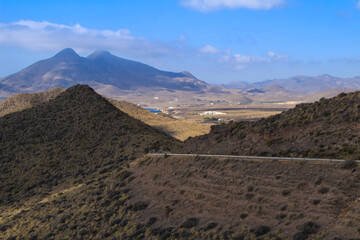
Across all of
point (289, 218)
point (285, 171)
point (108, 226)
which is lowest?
point (108, 226)

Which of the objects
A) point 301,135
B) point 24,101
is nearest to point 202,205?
point 301,135

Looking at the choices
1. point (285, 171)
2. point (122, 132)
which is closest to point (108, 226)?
point (285, 171)

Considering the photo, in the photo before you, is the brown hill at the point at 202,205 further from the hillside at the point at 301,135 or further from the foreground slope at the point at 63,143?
the foreground slope at the point at 63,143

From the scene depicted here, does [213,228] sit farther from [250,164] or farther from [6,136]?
[6,136]

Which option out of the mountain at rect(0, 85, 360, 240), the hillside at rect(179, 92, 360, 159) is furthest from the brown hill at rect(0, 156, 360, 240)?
the hillside at rect(179, 92, 360, 159)

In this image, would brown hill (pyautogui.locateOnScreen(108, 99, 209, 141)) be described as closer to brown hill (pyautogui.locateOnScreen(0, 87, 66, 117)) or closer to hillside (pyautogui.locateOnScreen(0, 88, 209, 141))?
hillside (pyautogui.locateOnScreen(0, 88, 209, 141))

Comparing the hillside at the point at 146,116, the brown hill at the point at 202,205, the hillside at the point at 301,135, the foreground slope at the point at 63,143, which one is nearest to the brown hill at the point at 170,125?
the hillside at the point at 146,116
